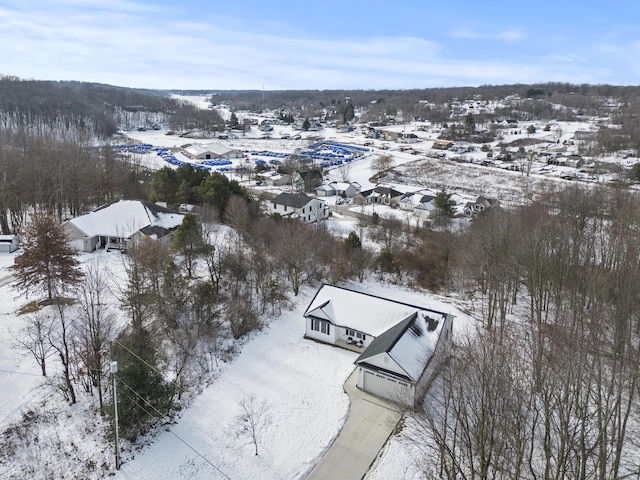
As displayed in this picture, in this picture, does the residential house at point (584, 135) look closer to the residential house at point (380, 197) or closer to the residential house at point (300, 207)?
the residential house at point (380, 197)

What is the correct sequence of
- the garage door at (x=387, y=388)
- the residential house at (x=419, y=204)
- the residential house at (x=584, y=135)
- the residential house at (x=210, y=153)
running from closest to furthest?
the garage door at (x=387, y=388), the residential house at (x=419, y=204), the residential house at (x=210, y=153), the residential house at (x=584, y=135)

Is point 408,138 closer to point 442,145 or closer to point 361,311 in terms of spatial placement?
point 442,145

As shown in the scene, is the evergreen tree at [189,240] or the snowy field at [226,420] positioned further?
the evergreen tree at [189,240]

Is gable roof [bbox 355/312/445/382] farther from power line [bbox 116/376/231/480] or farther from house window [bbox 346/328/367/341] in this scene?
power line [bbox 116/376/231/480]

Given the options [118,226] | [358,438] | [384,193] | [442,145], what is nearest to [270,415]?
[358,438]

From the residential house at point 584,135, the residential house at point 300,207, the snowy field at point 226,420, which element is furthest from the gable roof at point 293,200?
the residential house at point 584,135

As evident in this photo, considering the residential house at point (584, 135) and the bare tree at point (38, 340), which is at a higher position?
the residential house at point (584, 135)

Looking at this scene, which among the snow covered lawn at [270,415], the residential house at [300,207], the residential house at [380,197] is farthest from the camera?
the residential house at [380,197]
